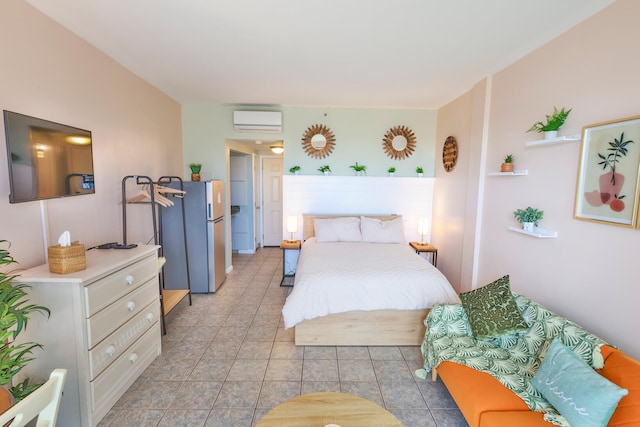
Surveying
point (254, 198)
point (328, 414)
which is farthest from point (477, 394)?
point (254, 198)

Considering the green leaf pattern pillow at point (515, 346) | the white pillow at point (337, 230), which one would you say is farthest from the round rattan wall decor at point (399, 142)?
the green leaf pattern pillow at point (515, 346)

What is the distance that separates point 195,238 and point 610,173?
13.0ft

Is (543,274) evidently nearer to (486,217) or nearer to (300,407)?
(486,217)

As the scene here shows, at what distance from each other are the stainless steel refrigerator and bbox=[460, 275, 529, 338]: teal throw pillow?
3.03 metres

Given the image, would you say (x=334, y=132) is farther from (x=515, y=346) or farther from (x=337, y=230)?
(x=515, y=346)

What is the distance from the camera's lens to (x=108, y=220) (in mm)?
2670

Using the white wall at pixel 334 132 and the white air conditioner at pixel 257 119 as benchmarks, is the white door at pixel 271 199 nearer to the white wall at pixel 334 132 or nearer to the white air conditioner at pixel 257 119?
the white wall at pixel 334 132

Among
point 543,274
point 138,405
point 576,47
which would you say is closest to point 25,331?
point 138,405

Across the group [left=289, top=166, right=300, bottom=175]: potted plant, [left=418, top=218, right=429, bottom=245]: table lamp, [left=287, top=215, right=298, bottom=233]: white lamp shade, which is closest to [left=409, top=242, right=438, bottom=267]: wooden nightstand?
[left=418, top=218, right=429, bottom=245]: table lamp

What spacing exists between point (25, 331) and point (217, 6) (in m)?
2.26

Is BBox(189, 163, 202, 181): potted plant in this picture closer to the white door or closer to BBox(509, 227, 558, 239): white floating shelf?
the white door

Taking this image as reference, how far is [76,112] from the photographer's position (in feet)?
7.41

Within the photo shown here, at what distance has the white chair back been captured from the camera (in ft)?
2.78

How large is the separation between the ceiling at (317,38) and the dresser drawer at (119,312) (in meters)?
1.97
